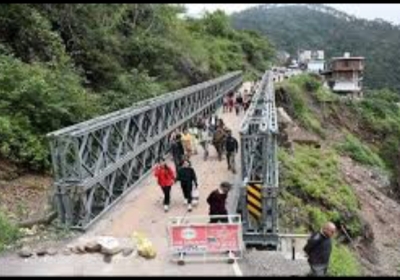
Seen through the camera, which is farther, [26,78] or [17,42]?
[17,42]

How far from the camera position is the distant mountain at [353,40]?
117 m

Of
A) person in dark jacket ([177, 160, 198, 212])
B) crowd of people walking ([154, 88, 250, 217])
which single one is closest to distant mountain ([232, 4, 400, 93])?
crowd of people walking ([154, 88, 250, 217])

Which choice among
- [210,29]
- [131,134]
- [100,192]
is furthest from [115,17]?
[210,29]

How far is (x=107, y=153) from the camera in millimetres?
16781

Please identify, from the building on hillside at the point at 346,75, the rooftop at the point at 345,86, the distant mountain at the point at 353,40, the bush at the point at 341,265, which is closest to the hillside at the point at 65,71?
the bush at the point at 341,265

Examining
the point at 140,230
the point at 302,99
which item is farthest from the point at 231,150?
the point at 302,99

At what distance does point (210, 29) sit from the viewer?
263 ft

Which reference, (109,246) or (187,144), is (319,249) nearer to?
(109,246)

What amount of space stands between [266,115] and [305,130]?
25.7 meters

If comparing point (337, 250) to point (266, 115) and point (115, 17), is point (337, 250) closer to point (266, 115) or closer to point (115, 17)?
point (266, 115)

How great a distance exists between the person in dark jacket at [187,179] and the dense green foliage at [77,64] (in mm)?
4289

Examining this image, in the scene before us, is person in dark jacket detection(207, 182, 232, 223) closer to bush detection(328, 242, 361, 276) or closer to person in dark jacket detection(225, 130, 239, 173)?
bush detection(328, 242, 361, 276)

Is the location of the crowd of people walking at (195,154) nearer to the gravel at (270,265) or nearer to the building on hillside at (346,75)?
the gravel at (270,265)

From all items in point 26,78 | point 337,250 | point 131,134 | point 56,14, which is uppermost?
point 56,14
